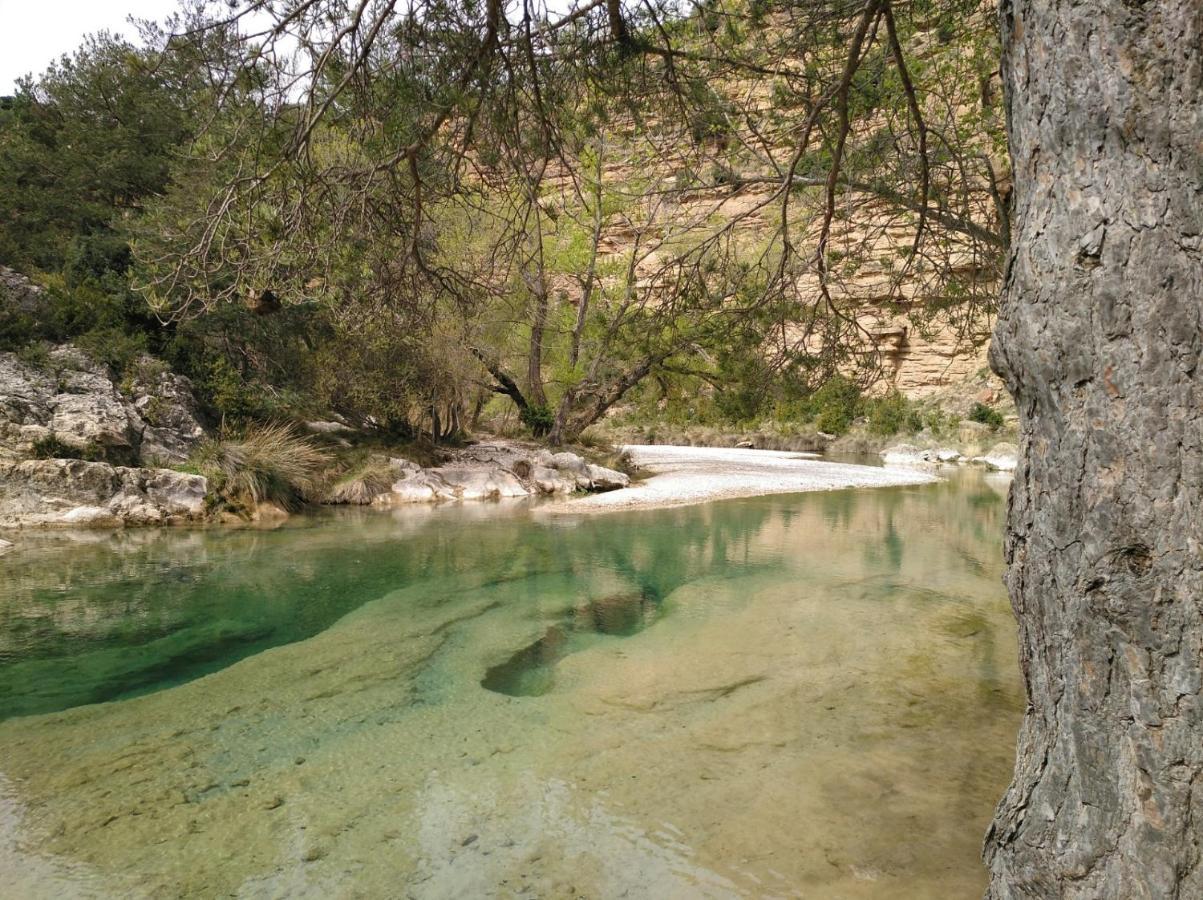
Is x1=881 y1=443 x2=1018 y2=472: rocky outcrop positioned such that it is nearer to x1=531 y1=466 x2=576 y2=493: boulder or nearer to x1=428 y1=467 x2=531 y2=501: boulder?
x1=531 y1=466 x2=576 y2=493: boulder

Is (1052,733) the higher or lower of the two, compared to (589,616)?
higher

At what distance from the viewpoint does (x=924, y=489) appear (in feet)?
44.3

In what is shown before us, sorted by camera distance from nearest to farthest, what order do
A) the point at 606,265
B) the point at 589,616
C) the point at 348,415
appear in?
the point at 589,616
the point at 348,415
the point at 606,265

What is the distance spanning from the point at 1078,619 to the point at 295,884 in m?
2.14

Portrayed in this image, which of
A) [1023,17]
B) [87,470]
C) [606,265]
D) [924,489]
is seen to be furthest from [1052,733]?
[606,265]

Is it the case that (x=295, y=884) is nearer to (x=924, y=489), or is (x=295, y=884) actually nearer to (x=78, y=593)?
(x=78, y=593)

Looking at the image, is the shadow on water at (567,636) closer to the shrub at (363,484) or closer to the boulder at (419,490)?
the boulder at (419,490)

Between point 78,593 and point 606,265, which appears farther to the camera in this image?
point 606,265

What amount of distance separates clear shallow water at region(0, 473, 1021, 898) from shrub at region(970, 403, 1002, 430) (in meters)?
18.5

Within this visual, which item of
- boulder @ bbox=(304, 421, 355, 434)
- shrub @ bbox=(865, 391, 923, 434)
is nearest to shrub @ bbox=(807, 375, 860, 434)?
boulder @ bbox=(304, 421, 355, 434)

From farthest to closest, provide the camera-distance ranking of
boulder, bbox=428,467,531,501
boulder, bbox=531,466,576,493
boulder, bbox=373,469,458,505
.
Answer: boulder, bbox=531,466,576,493
boulder, bbox=428,467,531,501
boulder, bbox=373,469,458,505

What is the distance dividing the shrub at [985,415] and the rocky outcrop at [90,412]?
21.7 metres

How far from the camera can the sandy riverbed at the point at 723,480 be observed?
11.0 meters

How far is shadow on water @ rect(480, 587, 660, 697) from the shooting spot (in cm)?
372
